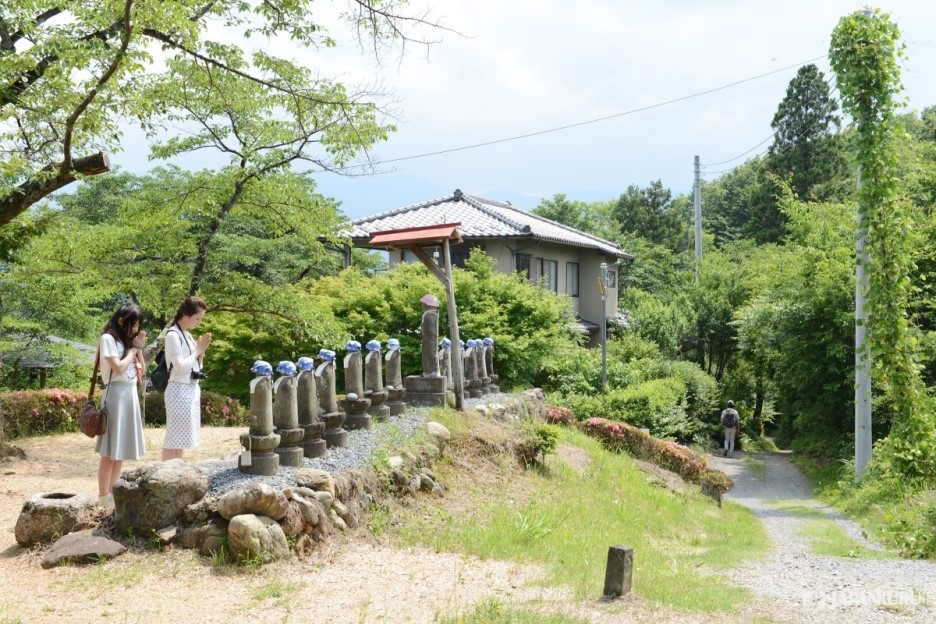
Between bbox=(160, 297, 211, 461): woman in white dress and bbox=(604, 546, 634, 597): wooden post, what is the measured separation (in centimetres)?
396

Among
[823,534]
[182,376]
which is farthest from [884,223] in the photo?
[182,376]

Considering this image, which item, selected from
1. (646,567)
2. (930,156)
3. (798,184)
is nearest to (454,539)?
(646,567)

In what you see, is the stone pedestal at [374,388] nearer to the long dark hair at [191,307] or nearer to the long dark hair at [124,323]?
the long dark hair at [191,307]

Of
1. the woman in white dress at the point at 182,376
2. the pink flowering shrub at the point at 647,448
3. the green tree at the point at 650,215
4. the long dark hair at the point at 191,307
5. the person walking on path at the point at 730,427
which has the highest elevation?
the green tree at the point at 650,215

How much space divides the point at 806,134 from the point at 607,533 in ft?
113

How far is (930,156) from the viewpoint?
24.4m

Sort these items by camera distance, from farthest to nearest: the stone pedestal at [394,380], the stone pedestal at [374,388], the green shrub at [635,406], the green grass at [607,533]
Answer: the green shrub at [635,406] → the stone pedestal at [394,380] → the stone pedestal at [374,388] → the green grass at [607,533]

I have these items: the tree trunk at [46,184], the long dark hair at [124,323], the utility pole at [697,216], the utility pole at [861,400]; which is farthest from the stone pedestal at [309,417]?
the utility pole at [697,216]

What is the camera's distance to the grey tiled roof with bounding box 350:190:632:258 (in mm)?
25812

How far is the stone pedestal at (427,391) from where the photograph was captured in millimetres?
12289

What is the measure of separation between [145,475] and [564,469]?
7.55 m

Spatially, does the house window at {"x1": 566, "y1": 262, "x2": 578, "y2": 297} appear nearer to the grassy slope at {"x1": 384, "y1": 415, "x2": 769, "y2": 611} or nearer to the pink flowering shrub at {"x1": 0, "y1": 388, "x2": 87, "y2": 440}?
the grassy slope at {"x1": 384, "y1": 415, "x2": 769, "y2": 611}

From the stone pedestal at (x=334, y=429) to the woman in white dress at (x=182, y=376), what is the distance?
1.67m

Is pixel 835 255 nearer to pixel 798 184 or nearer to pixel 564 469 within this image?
pixel 564 469
